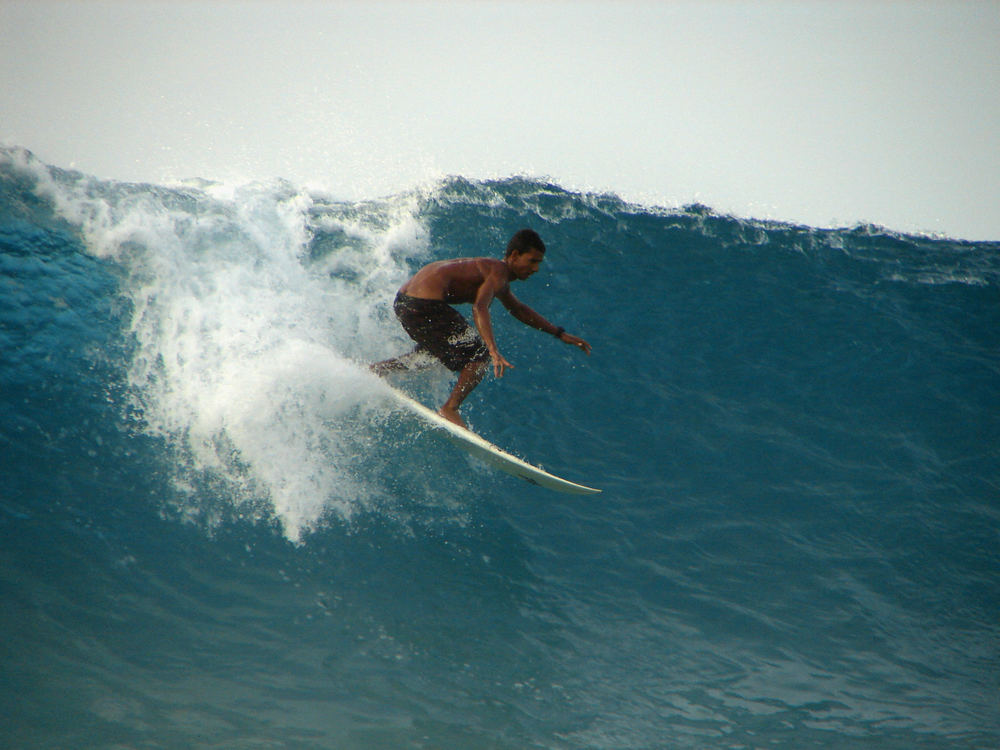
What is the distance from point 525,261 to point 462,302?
696 millimetres

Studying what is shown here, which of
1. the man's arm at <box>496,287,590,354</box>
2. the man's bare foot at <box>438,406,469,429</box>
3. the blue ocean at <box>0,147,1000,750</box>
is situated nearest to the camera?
the blue ocean at <box>0,147,1000,750</box>

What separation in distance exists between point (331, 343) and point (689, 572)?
3.81 meters

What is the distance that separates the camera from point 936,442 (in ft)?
22.0

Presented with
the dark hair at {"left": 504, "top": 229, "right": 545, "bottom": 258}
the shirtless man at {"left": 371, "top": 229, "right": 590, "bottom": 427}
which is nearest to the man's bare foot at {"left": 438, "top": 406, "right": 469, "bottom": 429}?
the shirtless man at {"left": 371, "top": 229, "right": 590, "bottom": 427}

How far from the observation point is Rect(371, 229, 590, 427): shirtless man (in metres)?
Result: 4.44

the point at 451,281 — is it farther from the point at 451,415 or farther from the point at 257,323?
the point at 257,323

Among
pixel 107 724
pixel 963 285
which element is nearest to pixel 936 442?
pixel 963 285

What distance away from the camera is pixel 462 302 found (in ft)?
16.0

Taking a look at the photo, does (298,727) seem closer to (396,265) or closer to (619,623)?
(619,623)

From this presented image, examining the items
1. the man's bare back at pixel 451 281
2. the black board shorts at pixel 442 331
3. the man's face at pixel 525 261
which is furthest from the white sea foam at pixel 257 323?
the man's face at pixel 525 261

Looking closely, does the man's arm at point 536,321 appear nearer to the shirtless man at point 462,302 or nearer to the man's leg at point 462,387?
the shirtless man at point 462,302

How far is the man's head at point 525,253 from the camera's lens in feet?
14.4

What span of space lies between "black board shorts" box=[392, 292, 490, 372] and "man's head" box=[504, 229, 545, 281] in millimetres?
658

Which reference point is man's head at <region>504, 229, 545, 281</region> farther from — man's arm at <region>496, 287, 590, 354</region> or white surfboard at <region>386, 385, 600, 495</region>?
white surfboard at <region>386, 385, 600, 495</region>
